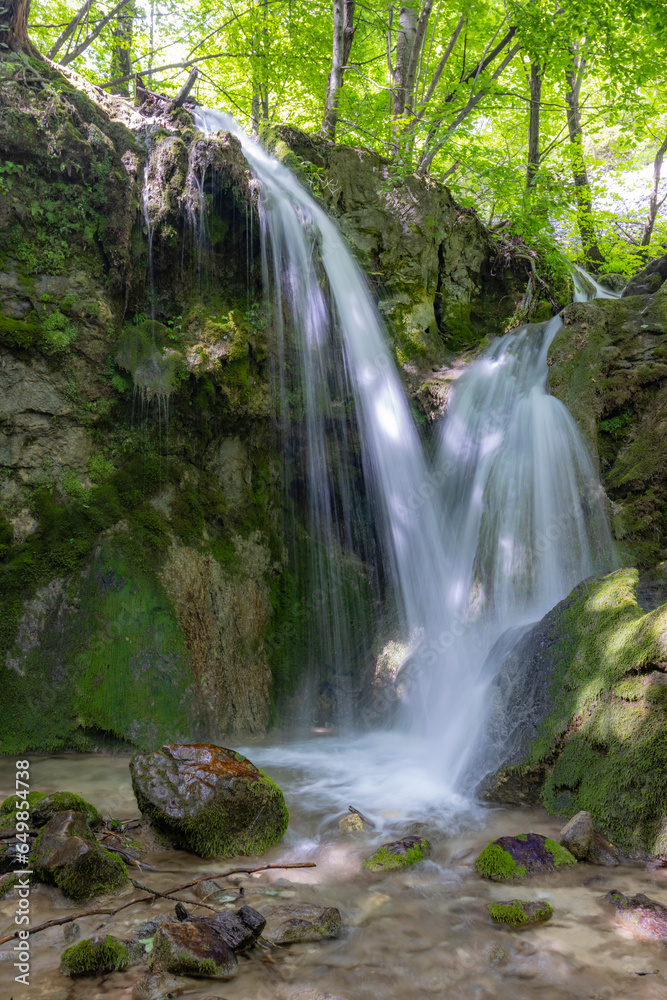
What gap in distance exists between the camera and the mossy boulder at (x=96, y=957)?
2.09 metres

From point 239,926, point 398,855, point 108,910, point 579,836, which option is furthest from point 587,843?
point 108,910

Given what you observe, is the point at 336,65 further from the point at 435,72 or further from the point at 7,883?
the point at 7,883

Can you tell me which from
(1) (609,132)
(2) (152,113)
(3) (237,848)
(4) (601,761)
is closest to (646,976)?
(4) (601,761)

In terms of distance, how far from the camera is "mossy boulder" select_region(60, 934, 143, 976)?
6.86 ft

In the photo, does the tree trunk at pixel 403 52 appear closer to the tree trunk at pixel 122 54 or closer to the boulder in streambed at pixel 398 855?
the tree trunk at pixel 122 54

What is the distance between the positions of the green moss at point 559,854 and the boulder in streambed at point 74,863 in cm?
212

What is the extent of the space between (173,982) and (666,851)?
2451 millimetres

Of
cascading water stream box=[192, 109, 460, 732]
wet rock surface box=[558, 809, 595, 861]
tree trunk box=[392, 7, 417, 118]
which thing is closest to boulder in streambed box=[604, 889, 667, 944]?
wet rock surface box=[558, 809, 595, 861]

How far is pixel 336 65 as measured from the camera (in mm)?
10953

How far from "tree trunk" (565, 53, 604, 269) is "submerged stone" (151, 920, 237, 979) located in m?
14.1

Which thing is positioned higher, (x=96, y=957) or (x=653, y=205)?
(x=653, y=205)

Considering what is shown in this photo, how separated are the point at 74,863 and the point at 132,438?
453 cm

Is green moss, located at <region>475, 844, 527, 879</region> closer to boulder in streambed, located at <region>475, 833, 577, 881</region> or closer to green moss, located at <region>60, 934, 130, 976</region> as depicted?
boulder in streambed, located at <region>475, 833, 577, 881</region>

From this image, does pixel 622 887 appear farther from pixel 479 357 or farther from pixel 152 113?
pixel 152 113
